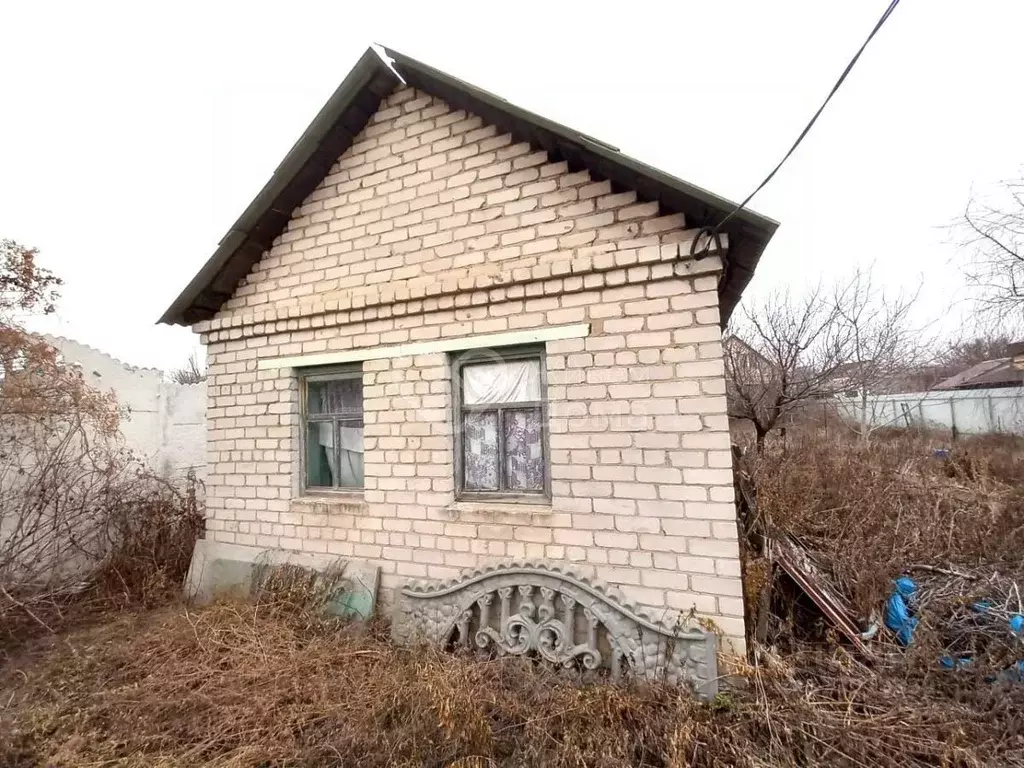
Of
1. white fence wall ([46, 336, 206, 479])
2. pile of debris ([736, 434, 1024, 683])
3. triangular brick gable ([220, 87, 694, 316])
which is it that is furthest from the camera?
white fence wall ([46, 336, 206, 479])

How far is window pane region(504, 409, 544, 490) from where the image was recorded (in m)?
4.52

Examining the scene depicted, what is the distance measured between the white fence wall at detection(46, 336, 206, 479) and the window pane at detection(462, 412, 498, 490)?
5.69 m

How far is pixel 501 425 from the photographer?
4672mm

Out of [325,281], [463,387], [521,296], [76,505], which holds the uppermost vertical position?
[325,281]

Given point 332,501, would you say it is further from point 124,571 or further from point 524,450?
point 124,571

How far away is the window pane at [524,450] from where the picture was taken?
4516 millimetres

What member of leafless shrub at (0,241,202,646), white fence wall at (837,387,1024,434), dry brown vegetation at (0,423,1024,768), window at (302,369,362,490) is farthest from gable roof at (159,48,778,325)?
white fence wall at (837,387,1024,434)

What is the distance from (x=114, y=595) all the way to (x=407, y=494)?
161 inches

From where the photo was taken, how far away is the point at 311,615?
15.5 feet

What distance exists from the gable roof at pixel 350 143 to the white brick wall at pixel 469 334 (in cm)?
13

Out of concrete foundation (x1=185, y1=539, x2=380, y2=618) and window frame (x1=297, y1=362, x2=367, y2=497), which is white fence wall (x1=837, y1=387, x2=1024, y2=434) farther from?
concrete foundation (x1=185, y1=539, x2=380, y2=618)

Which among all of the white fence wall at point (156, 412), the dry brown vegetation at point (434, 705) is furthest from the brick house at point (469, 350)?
the white fence wall at point (156, 412)

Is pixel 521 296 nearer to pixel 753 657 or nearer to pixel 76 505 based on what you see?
pixel 753 657

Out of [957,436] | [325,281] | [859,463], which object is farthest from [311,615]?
[957,436]
